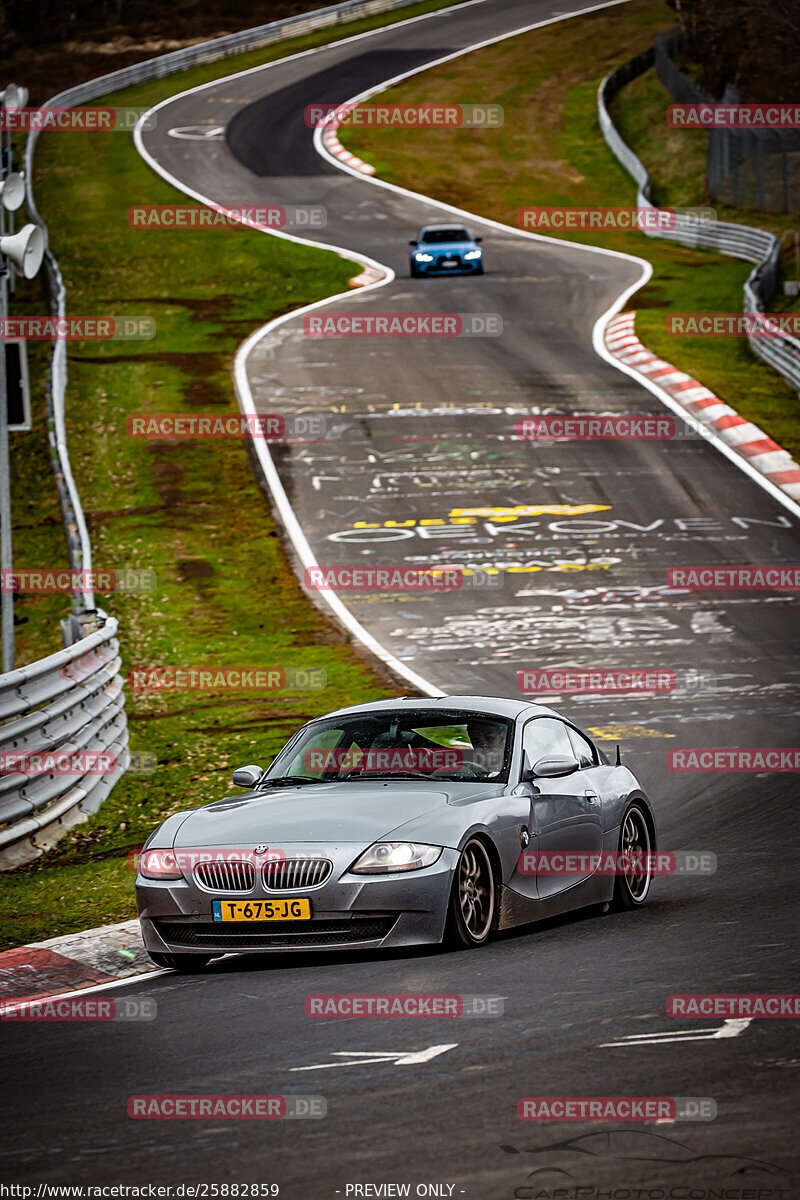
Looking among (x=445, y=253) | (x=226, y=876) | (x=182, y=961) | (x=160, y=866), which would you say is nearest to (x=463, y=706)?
(x=226, y=876)

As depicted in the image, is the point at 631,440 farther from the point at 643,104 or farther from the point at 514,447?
the point at 643,104

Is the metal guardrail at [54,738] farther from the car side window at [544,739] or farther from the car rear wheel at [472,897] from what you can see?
the car rear wheel at [472,897]

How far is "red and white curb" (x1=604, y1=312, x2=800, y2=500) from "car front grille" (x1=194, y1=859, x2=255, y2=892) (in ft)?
61.4

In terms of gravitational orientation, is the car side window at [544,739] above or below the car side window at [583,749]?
above

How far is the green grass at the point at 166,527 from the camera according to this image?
13.5m

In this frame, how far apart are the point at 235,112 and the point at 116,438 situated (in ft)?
128

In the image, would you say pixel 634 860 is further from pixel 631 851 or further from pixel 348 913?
pixel 348 913

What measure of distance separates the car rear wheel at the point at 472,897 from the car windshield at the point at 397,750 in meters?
0.69

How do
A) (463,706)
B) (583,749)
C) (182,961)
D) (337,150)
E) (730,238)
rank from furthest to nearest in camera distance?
(337,150)
(730,238)
(583,749)
(463,706)
(182,961)

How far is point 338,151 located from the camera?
60.3 metres

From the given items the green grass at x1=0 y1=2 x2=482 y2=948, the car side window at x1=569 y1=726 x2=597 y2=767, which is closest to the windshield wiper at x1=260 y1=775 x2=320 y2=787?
the green grass at x1=0 y1=2 x2=482 y2=948

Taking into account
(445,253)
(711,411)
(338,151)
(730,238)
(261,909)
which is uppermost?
(338,151)

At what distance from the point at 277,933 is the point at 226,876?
383mm

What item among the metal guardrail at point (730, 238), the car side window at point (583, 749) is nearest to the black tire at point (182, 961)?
the car side window at point (583, 749)
